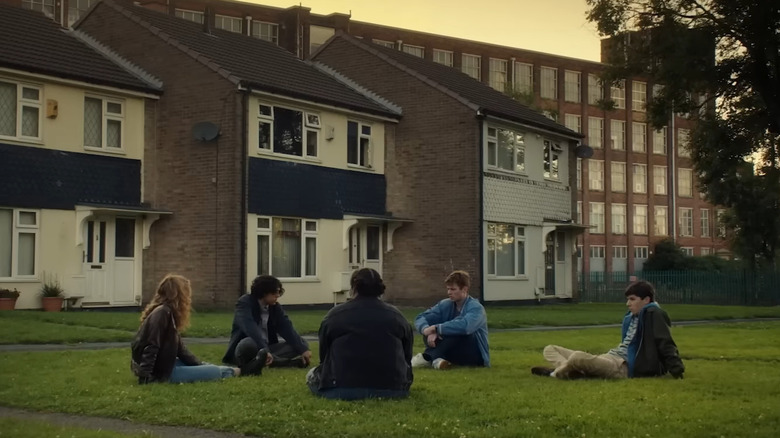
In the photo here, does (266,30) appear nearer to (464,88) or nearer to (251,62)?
(464,88)

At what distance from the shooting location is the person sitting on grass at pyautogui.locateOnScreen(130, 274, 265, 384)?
11.0 metres

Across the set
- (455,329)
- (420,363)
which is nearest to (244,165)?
(420,363)

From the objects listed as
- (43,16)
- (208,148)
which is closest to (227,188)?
(208,148)

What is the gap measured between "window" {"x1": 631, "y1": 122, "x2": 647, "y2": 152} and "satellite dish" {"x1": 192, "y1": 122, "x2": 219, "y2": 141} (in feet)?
188

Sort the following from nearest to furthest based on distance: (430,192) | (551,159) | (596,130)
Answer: (430,192), (551,159), (596,130)

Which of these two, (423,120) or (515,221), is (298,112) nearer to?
(423,120)

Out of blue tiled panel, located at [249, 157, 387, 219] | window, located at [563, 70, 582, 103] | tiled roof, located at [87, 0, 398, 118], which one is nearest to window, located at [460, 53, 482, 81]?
window, located at [563, 70, 582, 103]

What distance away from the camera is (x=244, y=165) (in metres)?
29.3

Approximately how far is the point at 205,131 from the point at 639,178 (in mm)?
57707

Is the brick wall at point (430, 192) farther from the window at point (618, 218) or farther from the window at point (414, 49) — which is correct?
the window at point (618, 218)

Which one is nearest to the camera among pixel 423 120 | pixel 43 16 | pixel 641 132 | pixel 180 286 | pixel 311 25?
pixel 180 286

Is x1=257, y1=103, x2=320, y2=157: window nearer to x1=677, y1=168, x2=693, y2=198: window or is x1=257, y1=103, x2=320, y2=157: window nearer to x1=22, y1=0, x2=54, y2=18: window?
x1=22, y1=0, x2=54, y2=18: window

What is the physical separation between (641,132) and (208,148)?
5866 cm

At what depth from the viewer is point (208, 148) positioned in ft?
97.0
